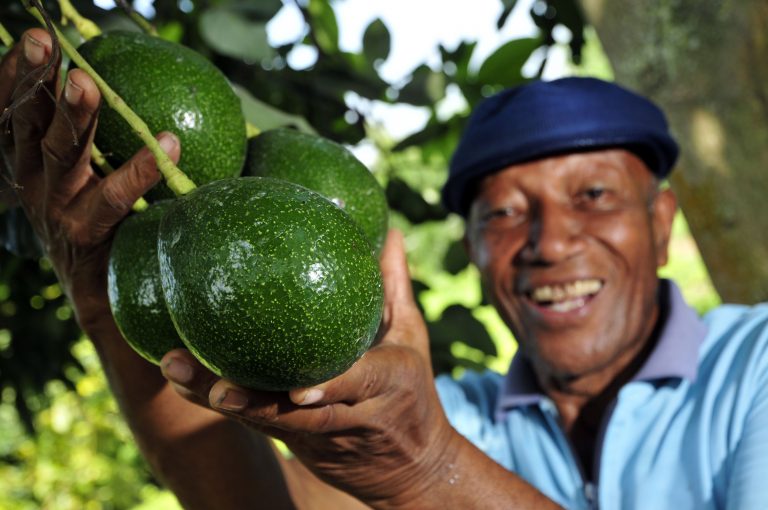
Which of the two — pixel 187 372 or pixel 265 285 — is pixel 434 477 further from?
pixel 265 285

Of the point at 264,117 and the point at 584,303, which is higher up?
the point at 264,117

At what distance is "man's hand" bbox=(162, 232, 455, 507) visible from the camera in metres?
1.02

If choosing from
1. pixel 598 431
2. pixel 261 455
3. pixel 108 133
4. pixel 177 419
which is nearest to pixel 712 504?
pixel 598 431

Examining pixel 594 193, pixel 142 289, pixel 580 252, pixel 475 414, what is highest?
pixel 142 289

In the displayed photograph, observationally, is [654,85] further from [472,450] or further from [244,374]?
[244,374]

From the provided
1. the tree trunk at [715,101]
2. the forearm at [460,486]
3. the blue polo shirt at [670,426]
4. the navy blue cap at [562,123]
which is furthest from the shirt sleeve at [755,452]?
the navy blue cap at [562,123]

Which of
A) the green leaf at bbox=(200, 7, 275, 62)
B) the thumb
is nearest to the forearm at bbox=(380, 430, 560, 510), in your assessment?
the thumb

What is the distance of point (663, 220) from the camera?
2.45 meters

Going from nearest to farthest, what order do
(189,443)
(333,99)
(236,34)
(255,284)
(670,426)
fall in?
(255,284)
(189,443)
(236,34)
(670,426)
(333,99)

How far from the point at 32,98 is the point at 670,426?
1586mm

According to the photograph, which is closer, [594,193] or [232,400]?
[232,400]

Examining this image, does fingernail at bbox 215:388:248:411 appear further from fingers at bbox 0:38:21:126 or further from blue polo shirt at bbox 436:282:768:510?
blue polo shirt at bbox 436:282:768:510

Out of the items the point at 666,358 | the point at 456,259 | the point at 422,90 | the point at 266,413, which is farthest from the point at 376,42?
the point at 266,413

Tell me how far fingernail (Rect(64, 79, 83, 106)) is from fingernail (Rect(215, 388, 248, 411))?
383mm
